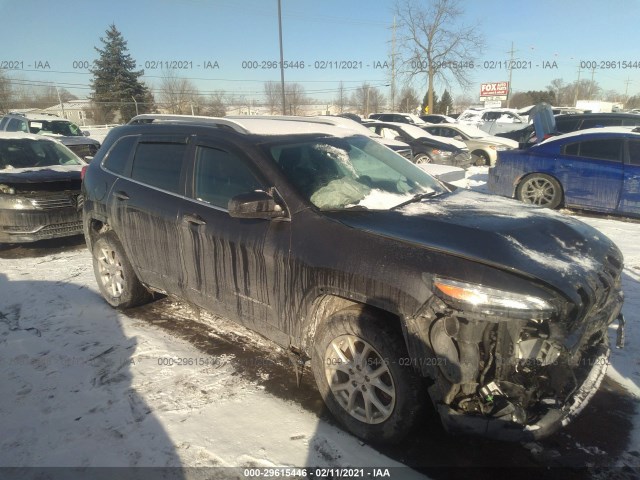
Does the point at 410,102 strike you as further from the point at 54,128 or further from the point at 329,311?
the point at 329,311

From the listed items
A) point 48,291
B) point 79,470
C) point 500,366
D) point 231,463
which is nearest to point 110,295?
point 48,291

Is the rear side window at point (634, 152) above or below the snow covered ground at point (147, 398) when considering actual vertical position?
above

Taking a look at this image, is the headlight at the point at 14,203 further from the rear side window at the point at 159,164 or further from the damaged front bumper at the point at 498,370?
the damaged front bumper at the point at 498,370

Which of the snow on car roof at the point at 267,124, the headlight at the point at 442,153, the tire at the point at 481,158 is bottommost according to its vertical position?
the tire at the point at 481,158

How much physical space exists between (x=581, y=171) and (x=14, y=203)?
8887 millimetres

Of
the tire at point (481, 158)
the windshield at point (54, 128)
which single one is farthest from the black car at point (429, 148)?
the windshield at point (54, 128)

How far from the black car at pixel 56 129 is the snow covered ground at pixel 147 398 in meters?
9.94

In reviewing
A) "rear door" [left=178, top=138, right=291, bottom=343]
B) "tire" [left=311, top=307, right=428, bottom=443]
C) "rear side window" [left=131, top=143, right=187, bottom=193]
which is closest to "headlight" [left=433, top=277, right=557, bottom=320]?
"tire" [left=311, top=307, right=428, bottom=443]

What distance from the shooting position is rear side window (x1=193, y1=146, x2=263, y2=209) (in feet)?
10.3

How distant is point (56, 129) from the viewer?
571 inches

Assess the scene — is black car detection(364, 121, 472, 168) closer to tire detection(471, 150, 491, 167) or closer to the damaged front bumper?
tire detection(471, 150, 491, 167)

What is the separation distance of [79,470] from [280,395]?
125 centimetres

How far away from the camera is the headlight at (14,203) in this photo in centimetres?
602

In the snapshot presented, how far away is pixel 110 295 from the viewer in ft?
14.8
